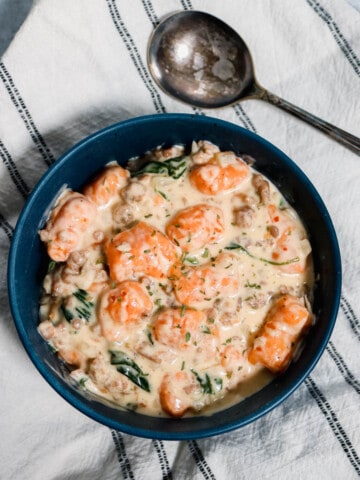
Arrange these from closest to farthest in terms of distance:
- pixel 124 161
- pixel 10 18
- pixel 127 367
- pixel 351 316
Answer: pixel 127 367, pixel 124 161, pixel 351 316, pixel 10 18

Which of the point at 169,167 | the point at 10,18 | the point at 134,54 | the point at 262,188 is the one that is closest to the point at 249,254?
the point at 262,188

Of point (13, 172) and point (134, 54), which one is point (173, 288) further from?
point (134, 54)

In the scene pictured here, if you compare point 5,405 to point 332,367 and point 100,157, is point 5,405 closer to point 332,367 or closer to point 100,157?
point 100,157

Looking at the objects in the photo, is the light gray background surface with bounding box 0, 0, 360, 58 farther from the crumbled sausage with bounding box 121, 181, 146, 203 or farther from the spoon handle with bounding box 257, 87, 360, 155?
the spoon handle with bounding box 257, 87, 360, 155

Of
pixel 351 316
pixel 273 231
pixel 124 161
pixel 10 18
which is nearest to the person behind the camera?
pixel 273 231

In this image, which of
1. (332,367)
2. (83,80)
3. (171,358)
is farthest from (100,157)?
(332,367)

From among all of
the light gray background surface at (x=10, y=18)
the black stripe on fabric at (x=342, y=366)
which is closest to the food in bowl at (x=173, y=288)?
the black stripe on fabric at (x=342, y=366)

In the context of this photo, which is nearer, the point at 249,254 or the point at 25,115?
the point at 249,254
